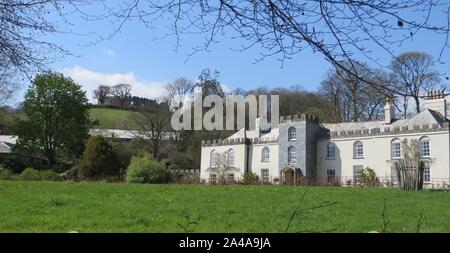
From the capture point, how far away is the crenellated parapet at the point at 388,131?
3659 centimetres

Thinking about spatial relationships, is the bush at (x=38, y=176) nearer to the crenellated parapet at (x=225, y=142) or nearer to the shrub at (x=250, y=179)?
the shrub at (x=250, y=179)

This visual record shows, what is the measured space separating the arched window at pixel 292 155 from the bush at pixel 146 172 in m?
16.4

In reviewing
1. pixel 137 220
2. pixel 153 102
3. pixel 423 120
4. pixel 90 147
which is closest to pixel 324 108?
pixel 423 120

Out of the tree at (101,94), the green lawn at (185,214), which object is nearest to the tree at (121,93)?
the tree at (101,94)

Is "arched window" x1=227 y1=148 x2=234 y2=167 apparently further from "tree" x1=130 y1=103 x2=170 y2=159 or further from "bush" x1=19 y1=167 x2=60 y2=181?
"bush" x1=19 y1=167 x2=60 y2=181

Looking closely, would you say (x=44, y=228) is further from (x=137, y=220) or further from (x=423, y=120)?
(x=423, y=120)

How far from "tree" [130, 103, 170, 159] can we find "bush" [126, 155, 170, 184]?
24218 mm

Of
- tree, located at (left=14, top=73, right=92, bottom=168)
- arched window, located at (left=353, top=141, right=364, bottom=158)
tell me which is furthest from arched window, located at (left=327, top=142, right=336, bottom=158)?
tree, located at (left=14, top=73, right=92, bottom=168)

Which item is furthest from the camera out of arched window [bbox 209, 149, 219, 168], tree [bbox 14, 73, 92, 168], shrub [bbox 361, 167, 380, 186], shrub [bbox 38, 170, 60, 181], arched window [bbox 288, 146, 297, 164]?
tree [bbox 14, 73, 92, 168]

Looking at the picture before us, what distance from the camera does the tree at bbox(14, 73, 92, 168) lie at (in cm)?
5078

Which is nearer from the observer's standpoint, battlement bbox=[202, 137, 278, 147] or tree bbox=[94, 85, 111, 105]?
battlement bbox=[202, 137, 278, 147]

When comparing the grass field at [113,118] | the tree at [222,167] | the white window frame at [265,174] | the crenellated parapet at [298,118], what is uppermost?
the grass field at [113,118]

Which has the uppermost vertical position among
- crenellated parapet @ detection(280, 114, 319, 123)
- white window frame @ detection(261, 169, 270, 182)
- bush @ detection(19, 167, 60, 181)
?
crenellated parapet @ detection(280, 114, 319, 123)

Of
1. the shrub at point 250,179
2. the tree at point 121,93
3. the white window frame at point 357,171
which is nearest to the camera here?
the shrub at point 250,179
